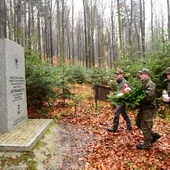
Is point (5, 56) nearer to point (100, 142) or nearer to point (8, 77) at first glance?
point (8, 77)

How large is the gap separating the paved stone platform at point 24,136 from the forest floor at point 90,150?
0.55ft

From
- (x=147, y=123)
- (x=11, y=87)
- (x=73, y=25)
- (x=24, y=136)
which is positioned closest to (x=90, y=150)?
(x=147, y=123)

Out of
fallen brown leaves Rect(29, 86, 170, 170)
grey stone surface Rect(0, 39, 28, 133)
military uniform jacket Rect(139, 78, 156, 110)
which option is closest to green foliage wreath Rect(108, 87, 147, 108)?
military uniform jacket Rect(139, 78, 156, 110)

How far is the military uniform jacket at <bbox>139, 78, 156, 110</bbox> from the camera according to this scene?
16.6ft

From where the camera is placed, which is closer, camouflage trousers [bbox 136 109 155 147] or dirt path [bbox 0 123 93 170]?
dirt path [bbox 0 123 93 170]

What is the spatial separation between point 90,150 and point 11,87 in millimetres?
2940

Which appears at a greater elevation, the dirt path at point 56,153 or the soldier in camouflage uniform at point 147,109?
the soldier in camouflage uniform at point 147,109

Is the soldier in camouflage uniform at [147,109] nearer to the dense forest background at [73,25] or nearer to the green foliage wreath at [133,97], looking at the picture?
the green foliage wreath at [133,97]

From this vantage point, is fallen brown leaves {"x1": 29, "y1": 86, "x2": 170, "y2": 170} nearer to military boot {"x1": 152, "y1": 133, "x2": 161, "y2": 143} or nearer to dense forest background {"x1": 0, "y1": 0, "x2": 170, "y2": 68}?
military boot {"x1": 152, "y1": 133, "x2": 161, "y2": 143}

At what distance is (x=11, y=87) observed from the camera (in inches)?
238

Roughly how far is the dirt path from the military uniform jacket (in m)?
2.03

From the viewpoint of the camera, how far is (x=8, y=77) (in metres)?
5.89

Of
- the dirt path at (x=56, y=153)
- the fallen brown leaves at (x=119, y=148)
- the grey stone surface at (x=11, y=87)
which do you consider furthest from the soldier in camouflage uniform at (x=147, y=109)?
the grey stone surface at (x=11, y=87)

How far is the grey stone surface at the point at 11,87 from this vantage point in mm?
5723
